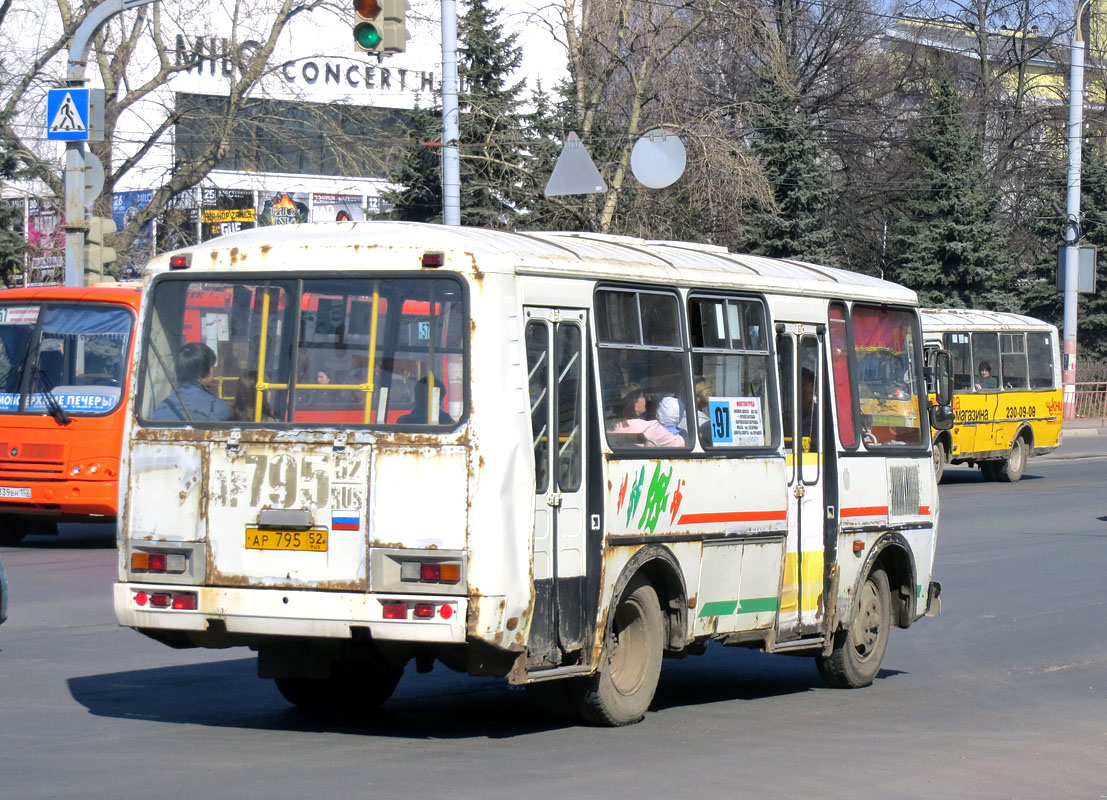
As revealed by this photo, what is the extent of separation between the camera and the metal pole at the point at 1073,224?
40938mm

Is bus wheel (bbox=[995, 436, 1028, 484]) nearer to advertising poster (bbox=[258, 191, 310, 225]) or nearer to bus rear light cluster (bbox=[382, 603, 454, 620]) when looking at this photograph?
advertising poster (bbox=[258, 191, 310, 225])

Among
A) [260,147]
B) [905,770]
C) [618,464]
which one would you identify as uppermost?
[260,147]

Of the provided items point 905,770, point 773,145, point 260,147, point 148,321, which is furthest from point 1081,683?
point 773,145

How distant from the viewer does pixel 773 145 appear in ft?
145

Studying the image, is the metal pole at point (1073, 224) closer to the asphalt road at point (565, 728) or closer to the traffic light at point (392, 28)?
the traffic light at point (392, 28)

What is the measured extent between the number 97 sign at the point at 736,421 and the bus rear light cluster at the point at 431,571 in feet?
7.24

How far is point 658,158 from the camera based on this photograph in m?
22.1

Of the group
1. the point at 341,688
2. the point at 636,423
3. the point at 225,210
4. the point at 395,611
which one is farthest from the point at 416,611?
the point at 225,210

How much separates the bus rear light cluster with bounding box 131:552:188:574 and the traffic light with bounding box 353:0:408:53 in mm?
8873

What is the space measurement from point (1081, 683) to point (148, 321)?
Answer: 252 inches

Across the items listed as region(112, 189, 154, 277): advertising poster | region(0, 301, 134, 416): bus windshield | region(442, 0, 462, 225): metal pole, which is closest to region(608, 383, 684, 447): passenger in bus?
region(0, 301, 134, 416): bus windshield

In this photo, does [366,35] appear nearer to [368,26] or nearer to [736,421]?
[368,26]

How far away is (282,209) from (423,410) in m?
35.8

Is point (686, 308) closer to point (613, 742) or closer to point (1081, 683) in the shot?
point (613, 742)
